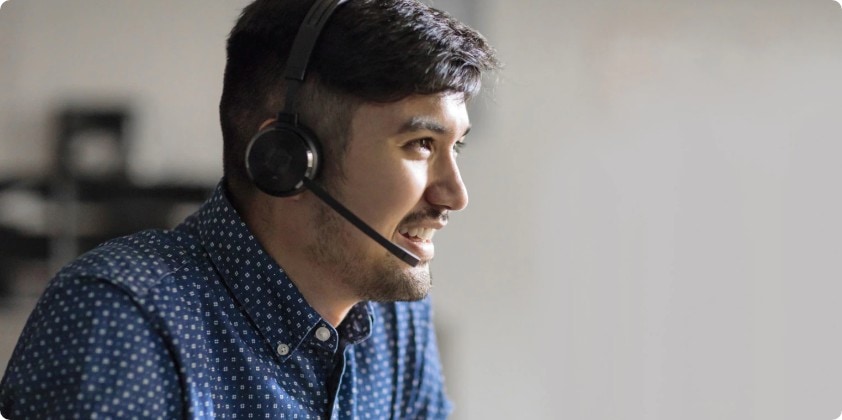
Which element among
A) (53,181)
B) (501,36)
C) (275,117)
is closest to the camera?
(275,117)

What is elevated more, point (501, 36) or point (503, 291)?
point (501, 36)

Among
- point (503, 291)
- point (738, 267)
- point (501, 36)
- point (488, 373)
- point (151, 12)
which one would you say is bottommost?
point (488, 373)

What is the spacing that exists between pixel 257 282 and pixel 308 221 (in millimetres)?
94

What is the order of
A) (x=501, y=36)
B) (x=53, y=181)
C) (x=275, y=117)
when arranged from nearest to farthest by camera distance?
(x=275, y=117) < (x=53, y=181) < (x=501, y=36)

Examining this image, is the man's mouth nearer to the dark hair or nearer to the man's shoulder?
the dark hair

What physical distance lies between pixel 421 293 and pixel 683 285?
1630mm

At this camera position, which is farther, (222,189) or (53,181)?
(53,181)

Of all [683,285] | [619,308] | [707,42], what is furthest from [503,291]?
[707,42]

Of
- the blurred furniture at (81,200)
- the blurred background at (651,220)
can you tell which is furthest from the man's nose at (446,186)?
the blurred background at (651,220)

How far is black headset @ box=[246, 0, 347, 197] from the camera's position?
3.32ft

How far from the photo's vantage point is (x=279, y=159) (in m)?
1.01

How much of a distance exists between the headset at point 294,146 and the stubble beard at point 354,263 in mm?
26

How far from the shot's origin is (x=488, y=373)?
2.56m

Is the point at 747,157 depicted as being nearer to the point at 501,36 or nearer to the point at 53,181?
the point at 501,36
